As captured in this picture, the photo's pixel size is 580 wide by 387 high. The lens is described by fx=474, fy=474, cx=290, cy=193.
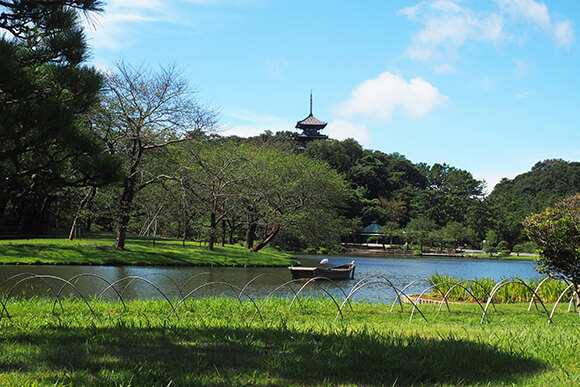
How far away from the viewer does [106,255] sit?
20219 mm

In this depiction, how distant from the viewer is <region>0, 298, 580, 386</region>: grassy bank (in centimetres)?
411

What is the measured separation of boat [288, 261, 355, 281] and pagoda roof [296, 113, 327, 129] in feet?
172

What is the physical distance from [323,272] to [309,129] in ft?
184

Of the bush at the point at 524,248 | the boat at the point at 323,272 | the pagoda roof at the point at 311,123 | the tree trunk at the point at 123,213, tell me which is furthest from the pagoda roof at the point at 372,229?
the tree trunk at the point at 123,213

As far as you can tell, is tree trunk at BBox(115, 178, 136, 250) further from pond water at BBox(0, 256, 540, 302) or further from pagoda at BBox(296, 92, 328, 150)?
pagoda at BBox(296, 92, 328, 150)

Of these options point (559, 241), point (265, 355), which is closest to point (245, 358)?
point (265, 355)

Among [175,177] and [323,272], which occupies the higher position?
[175,177]

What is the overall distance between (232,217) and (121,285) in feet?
61.1

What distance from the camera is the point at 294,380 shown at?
411 cm

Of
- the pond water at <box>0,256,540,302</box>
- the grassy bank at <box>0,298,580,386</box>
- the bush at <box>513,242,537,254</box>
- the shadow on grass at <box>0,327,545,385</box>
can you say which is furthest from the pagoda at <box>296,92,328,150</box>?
the shadow on grass at <box>0,327,545,385</box>

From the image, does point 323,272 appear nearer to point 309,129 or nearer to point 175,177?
point 175,177

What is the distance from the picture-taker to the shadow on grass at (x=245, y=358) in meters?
4.10

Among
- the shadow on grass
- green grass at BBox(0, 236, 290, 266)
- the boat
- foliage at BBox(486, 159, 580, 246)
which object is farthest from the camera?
foliage at BBox(486, 159, 580, 246)

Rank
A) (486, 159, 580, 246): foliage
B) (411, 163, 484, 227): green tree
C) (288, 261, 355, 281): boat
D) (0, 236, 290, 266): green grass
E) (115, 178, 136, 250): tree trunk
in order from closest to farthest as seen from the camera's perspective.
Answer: (0, 236, 290, 266): green grass, (288, 261, 355, 281): boat, (115, 178, 136, 250): tree trunk, (486, 159, 580, 246): foliage, (411, 163, 484, 227): green tree
